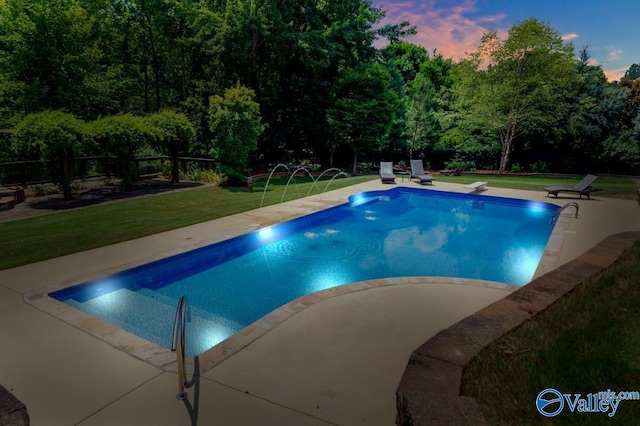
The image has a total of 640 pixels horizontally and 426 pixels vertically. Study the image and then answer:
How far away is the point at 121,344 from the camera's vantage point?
4.03 m

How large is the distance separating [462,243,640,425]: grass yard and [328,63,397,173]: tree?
18.7 metres

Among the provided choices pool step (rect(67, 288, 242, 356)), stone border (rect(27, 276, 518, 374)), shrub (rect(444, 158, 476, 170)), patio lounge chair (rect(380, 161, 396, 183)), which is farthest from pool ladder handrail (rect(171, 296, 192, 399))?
shrub (rect(444, 158, 476, 170))

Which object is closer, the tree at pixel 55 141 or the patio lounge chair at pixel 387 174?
the tree at pixel 55 141

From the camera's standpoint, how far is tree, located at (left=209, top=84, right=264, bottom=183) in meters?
15.0

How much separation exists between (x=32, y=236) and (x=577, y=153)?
2998 cm

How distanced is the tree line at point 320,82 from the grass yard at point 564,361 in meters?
17.4

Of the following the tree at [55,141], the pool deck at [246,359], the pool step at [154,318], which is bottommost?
the pool step at [154,318]

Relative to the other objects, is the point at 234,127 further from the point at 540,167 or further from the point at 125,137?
the point at 540,167

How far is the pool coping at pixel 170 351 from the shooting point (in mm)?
3762

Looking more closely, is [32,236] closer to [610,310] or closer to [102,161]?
[610,310]

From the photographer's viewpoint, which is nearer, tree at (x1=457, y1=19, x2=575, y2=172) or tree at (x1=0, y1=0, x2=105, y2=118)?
tree at (x1=0, y1=0, x2=105, y2=118)

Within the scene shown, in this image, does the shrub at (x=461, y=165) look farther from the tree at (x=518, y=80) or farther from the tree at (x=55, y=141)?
the tree at (x=55, y=141)

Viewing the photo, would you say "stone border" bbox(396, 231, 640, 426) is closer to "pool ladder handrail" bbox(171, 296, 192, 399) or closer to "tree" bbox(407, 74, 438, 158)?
"pool ladder handrail" bbox(171, 296, 192, 399)

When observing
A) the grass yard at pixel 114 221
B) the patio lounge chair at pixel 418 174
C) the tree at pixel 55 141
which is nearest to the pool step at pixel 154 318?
the grass yard at pixel 114 221
